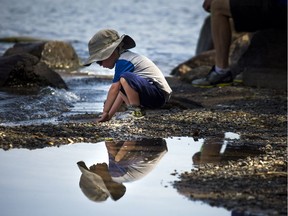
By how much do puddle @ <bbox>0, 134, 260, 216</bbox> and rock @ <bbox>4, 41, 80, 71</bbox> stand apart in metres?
7.17

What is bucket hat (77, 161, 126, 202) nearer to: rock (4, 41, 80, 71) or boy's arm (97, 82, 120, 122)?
boy's arm (97, 82, 120, 122)

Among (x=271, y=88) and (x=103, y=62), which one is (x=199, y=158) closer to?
(x=103, y=62)

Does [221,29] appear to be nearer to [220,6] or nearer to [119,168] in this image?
[220,6]

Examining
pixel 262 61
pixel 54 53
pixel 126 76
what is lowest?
pixel 54 53

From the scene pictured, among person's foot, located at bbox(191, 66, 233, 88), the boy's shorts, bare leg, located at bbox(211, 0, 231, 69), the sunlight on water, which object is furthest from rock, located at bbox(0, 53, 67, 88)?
the sunlight on water

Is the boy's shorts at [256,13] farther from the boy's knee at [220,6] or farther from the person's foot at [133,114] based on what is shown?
the person's foot at [133,114]

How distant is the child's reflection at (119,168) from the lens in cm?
588

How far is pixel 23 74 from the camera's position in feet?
36.4

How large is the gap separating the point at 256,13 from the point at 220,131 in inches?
139

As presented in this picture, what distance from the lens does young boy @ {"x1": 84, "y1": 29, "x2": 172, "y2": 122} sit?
27.4 feet

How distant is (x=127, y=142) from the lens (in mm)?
7422

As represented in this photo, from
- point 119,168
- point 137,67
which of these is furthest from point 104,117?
point 119,168

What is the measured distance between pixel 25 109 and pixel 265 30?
4.05 metres

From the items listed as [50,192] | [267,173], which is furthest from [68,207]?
[267,173]
